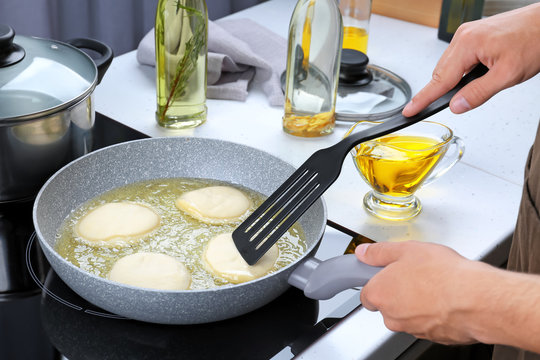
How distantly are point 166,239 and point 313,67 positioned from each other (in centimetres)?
45

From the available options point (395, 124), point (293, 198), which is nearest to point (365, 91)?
point (395, 124)

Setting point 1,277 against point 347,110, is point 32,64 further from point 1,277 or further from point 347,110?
point 347,110

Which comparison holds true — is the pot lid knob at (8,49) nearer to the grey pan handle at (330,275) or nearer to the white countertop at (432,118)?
the white countertop at (432,118)

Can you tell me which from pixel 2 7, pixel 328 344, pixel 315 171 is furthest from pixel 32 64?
pixel 2 7

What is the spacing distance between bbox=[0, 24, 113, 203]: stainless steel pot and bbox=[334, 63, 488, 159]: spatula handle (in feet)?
1.19

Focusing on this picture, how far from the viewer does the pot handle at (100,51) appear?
1010 mm

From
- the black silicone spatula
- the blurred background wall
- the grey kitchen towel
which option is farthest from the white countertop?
the blurred background wall

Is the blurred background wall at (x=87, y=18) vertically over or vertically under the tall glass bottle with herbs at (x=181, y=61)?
under

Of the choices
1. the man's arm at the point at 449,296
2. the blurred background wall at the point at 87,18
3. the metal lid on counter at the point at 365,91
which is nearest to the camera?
the man's arm at the point at 449,296

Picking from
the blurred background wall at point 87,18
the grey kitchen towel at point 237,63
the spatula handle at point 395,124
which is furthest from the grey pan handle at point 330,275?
the blurred background wall at point 87,18

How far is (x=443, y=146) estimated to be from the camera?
3.07ft

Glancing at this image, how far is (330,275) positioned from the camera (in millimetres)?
706

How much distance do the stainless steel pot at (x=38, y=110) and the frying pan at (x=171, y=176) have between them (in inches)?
1.7

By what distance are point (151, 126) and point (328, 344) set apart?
0.60m
